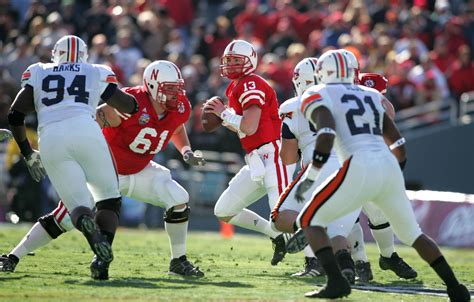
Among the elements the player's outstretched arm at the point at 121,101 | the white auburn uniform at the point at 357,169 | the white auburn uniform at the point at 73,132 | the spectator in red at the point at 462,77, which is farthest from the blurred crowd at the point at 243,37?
the white auburn uniform at the point at 357,169

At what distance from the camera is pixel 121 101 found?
9.53 meters

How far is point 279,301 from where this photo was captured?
8195 millimetres

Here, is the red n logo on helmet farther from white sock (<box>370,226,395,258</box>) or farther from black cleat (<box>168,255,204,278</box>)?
white sock (<box>370,226,395,258</box>)

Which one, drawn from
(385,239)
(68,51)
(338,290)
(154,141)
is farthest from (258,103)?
(338,290)

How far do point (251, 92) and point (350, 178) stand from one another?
2646 mm

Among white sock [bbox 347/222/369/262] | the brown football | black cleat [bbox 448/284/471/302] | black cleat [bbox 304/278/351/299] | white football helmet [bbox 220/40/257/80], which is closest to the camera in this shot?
black cleat [bbox 304/278/351/299]

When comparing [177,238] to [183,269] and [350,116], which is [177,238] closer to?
[183,269]

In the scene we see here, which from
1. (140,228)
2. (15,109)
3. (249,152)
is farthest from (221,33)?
(15,109)

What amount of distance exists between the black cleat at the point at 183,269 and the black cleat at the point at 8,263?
1379 mm

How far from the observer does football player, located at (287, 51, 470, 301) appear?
8180 mm

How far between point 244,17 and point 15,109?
1105 cm

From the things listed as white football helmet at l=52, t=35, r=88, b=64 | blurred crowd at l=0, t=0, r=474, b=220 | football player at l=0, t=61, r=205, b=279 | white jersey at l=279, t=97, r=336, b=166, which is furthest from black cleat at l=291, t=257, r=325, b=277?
blurred crowd at l=0, t=0, r=474, b=220

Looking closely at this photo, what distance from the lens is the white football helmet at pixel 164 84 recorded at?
1028cm

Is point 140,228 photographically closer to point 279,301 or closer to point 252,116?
point 252,116
